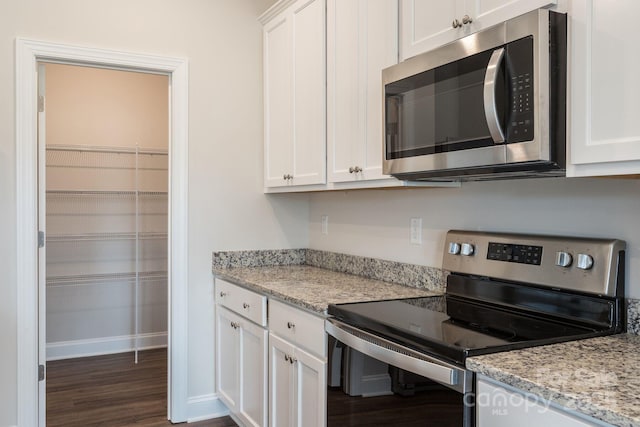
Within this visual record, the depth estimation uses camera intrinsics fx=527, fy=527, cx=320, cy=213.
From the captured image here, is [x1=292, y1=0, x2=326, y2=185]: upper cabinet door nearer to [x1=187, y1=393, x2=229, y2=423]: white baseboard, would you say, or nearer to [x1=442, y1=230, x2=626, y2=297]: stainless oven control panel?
[x1=442, y1=230, x2=626, y2=297]: stainless oven control panel

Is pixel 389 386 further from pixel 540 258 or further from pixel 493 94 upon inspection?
pixel 493 94

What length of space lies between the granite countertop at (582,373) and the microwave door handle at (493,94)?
1.96ft

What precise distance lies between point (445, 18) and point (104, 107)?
3.53 metres

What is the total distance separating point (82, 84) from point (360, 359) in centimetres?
374

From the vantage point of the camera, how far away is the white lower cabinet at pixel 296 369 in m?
1.98

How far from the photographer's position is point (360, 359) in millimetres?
1736

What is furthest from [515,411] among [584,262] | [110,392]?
[110,392]

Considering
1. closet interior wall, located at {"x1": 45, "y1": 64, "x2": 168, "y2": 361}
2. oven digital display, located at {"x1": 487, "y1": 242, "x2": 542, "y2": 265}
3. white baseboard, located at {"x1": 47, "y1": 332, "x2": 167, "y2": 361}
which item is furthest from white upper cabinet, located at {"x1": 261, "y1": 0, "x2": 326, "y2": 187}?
white baseboard, located at {"x1": 47, "y1": 332, "x2": 167, "y2": 361}

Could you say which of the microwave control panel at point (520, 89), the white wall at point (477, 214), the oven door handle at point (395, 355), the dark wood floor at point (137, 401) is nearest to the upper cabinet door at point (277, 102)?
the white wall at point (477, 214)

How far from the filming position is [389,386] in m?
1.58

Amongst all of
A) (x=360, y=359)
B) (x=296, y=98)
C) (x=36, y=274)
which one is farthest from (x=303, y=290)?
(x=36, y=274)

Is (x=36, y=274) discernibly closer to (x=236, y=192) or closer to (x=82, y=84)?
(x=236, y=192)

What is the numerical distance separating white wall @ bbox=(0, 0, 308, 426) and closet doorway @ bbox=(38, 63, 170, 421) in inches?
58.2

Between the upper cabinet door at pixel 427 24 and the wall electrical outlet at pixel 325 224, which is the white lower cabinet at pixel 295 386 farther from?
the upper cabinet door at pixel 427 24
